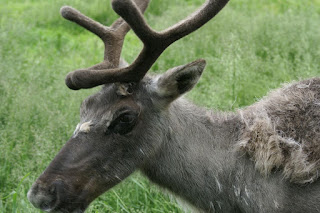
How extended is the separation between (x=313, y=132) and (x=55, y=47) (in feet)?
20.6

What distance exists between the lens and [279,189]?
4.19 m

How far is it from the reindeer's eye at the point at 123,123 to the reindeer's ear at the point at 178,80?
0.85 feet

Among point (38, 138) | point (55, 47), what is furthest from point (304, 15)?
point (38, 138)

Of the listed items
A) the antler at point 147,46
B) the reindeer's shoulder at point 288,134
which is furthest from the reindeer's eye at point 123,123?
the reindeer's shoulder at point 288,134

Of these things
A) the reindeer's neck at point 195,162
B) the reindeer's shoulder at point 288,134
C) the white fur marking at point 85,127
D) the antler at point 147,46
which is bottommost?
the reindeer's neck at point 195,162

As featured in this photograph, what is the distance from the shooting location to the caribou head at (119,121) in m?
4.08

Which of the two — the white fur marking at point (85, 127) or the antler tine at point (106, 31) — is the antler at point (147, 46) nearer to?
the white fur marking at point (85, 127)

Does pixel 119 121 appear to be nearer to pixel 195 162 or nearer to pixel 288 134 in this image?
pixel 195 162

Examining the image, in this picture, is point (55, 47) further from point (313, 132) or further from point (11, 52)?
point (313, 132)

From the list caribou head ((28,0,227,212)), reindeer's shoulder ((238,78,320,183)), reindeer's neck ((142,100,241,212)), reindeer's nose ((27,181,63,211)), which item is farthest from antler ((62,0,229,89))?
reindeer's shoulder ((238,78,320,183))

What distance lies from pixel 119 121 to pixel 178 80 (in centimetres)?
48

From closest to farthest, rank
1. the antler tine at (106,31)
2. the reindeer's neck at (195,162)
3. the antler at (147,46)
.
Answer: the antler at (147,46), the reindeer's neck at (195,162), the antler tine at (106,31)

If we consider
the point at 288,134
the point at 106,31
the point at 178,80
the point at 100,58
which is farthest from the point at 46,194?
the point at 100,58

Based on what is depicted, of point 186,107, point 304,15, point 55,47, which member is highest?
point 186,107
